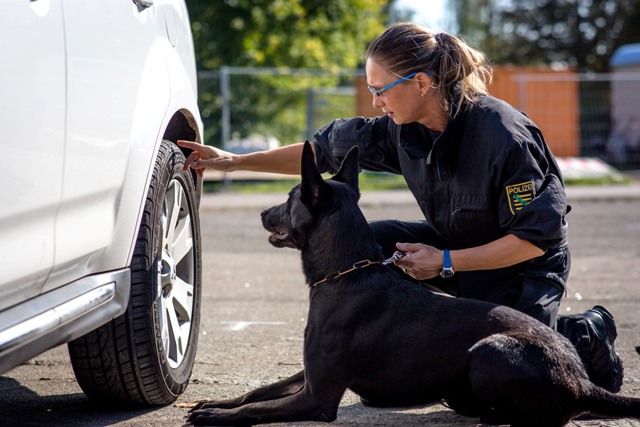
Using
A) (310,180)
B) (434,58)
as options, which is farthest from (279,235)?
(434,58)

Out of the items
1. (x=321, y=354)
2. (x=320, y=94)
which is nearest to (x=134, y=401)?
(x=321, y=354)

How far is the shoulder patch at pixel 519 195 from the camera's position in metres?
3.70

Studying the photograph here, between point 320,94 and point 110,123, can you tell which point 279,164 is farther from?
point 320,94

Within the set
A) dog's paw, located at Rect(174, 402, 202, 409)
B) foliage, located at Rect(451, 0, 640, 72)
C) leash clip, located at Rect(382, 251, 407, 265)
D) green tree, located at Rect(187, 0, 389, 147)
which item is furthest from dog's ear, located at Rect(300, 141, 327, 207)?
foliage, located at Rect(451, 0, 640, 72)

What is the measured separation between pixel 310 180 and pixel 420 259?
0.54 meters

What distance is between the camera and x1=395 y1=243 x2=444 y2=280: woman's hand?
12.2ft

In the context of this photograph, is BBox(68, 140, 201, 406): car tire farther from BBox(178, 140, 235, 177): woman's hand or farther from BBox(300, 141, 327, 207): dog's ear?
BBox(300, 141, 327, 207): dog's ear

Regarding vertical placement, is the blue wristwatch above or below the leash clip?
below

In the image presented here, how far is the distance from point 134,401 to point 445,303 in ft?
4.07

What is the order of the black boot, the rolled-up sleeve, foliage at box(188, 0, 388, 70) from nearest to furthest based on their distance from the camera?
the black boot
the rolled-up sleeve
foliage at box(188, 0, 388, 70)

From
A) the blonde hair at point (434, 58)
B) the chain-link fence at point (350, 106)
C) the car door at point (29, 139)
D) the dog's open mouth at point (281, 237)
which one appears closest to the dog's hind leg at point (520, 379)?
the dog's open mouth at point (281, 237)

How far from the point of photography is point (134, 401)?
147 inches

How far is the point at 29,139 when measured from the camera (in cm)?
257

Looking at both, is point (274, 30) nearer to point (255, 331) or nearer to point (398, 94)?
point (255, 331)
